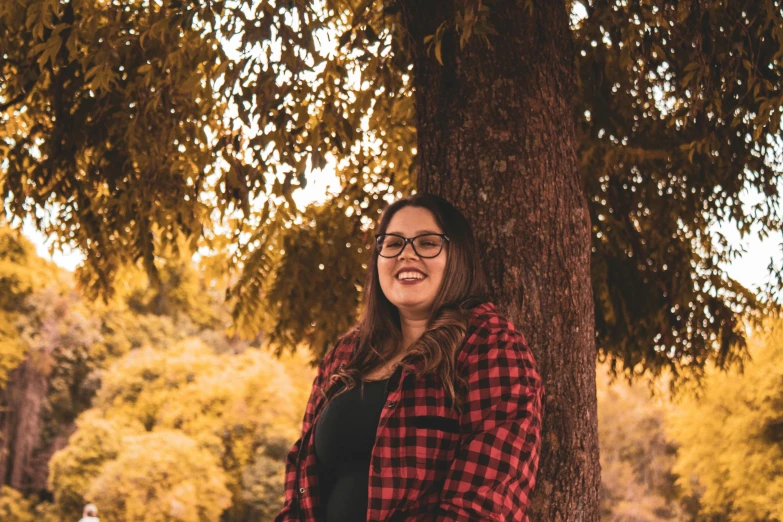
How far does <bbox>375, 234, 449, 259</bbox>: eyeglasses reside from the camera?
289 cm

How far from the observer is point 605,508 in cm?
2767

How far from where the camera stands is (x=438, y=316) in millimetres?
2758

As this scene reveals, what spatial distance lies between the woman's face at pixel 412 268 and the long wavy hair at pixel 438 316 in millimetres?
22

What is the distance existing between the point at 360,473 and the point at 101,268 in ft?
15.7

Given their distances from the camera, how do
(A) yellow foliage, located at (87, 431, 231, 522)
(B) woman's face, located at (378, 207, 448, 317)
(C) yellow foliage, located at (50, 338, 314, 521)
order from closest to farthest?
(B) woman's face, located at (378, 207, 448, 317) < (A) yellow foliage, located at (87, 431, 231, 522) < (C) yellow foliage, located at (50, 338, 314, 521)

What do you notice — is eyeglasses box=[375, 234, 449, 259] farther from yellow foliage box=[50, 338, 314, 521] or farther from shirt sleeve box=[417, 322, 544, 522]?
yellow foliage box=[50, 338, 314, 521]

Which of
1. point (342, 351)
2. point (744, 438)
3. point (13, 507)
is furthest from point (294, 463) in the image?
point (13, 507)

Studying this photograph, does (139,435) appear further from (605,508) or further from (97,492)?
(605,508)

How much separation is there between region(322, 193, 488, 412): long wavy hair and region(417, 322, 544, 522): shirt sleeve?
77 mm

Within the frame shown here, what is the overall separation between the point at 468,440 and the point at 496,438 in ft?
0.33

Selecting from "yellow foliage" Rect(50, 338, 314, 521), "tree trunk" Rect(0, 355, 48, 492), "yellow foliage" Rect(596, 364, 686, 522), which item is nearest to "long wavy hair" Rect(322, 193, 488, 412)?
"yellow foliage" Rect(50, 338, 314, 521)

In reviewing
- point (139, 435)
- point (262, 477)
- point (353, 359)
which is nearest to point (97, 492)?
point (139, 435)

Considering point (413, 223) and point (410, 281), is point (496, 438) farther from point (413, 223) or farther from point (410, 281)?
point (413, 223)

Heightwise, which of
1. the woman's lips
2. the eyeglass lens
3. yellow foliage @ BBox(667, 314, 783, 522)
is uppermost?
the eyeglass lens
